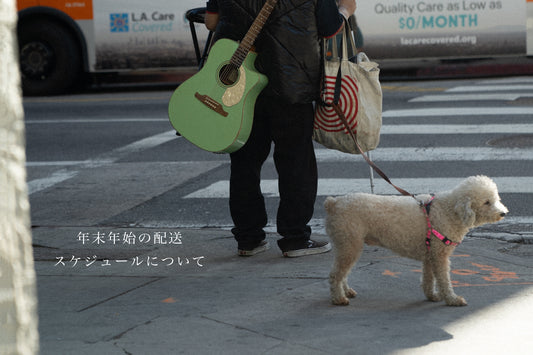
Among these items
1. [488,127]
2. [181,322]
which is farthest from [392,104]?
[181,322]

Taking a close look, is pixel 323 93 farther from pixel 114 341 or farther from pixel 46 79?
pixel 46 79

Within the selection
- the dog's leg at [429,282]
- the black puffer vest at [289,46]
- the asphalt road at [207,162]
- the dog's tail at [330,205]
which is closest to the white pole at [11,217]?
the dog's tail at [330,205]

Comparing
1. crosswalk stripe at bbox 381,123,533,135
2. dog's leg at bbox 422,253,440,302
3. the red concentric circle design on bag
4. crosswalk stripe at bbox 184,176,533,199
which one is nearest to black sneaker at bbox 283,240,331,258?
the red concentric circle design on bag

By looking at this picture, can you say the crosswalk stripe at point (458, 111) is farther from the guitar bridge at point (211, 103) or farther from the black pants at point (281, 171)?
the guitar bridge at point (211, 103)

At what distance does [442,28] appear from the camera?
50.7 feet

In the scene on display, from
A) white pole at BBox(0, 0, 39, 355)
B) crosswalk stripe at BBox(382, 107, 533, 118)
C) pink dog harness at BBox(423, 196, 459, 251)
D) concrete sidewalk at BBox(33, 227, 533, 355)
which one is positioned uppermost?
white pole at BBox(0, 0, 39, 355)

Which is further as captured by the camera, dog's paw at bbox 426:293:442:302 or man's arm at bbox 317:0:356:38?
man's arm at bbox 317:0:356:38

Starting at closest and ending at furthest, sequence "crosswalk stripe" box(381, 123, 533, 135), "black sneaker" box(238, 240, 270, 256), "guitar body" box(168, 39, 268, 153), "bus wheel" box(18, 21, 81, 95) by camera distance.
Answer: "guitar body" box(168, 39, 268, 153) → "black sneaker" box(238, 240, 270, 256) → "crosswalk stripe" box(381, 123, 533, 135) → "bus wheel" box(18, 21, 81, 95)

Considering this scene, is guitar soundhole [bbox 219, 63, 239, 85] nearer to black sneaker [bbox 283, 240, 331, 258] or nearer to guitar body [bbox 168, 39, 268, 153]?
guitar body [bbox 168, 39, 268, 153]

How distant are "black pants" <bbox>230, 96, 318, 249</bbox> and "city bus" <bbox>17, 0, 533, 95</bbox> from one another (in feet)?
34.0

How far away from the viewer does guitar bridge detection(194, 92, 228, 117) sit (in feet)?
17.0

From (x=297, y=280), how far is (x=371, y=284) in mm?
434

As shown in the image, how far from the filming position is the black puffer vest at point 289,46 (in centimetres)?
512

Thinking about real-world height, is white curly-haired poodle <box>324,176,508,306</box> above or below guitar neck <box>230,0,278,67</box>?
below
